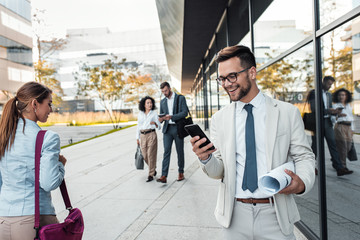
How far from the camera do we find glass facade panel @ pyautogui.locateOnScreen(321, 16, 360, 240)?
7.04 feet

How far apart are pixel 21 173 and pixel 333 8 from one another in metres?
2.89

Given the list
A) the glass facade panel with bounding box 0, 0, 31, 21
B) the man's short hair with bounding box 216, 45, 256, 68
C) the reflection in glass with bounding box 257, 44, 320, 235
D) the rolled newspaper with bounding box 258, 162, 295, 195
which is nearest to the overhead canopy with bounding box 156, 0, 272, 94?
the reflection in glass with bounding box 257, 44, 320, 235

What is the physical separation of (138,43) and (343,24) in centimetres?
6716

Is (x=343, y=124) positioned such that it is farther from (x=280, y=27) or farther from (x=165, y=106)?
(x=165, y=106)

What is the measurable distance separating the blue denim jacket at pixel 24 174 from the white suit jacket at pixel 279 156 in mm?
1051

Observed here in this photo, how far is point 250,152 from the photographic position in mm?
1693

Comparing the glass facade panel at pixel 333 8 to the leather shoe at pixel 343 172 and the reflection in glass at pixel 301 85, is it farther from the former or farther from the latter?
the leather shoe at pixel 343 172

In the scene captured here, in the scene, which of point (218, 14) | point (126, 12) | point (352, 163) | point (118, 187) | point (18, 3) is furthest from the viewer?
point (126, 12)

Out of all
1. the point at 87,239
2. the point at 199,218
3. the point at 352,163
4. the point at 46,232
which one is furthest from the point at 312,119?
the point at 87,239

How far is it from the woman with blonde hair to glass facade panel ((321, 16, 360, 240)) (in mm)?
2280

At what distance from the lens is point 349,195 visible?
237 centimetres

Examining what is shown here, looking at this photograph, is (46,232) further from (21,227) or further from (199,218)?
(199,218)

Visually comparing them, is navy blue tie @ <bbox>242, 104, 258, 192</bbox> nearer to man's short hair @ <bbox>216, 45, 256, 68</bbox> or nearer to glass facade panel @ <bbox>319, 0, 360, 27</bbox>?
man's short hair @ <bbox>216, 45, 256, 68</bbox>

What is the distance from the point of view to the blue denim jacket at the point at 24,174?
1835 mm
